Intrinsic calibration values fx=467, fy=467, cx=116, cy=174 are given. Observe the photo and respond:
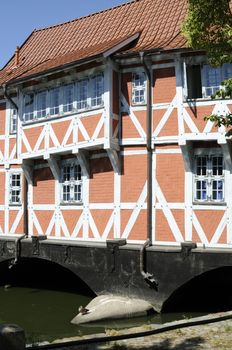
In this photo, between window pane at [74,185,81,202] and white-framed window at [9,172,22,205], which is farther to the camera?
white-framed window at [9,172,22,205]

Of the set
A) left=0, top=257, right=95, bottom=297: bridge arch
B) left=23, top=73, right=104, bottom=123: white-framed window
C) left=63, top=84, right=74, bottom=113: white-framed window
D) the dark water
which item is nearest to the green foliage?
left=23, top=73, right=104, bottom=123: white-framed window

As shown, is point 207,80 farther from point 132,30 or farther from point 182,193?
point 132,30

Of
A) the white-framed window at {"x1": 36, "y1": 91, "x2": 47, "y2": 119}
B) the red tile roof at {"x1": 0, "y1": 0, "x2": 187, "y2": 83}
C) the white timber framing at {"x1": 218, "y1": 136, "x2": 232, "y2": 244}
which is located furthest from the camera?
the white-framed window at {"x1": 36, "y1": 91, "x2": 47, "y2": 119}

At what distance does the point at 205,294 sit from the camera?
14.7 m

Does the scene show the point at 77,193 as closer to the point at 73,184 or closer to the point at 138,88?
the point at 73,184

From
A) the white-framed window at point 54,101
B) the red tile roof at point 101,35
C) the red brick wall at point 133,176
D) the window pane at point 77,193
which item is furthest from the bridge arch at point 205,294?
the white-framed window at point 54,101

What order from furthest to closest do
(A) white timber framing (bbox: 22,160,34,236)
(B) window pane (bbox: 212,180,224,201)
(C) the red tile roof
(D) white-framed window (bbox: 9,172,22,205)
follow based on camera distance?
1. (D) white-framed window (bbox: 9,172,22,205)
2. (A) white timber framing (bbox: 22,160,34,236)
3. (C) the red tile roof
4. (B) window pane (bbox: 212,180,224,201)

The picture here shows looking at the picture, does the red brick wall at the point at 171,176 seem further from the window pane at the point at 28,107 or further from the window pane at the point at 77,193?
the window pane at the point at 28,107

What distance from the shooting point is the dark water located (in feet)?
38.1

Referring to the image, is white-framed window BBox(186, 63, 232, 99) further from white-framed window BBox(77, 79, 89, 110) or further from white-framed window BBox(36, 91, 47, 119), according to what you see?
white-framed window BBox(36, 91, 47, 119)

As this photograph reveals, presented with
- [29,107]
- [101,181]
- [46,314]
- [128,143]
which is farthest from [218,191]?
[29,107]

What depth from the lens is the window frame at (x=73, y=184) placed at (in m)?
15.5

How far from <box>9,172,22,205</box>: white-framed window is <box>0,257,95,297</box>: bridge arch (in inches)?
89.1

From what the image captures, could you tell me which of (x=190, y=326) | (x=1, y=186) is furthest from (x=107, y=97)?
(x=190, y=326)
